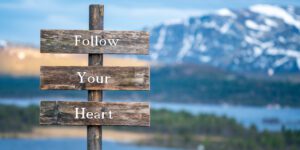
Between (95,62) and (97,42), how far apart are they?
1.05ft

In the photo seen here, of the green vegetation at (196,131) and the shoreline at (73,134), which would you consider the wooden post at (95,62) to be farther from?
the green vegetation at (196,131)

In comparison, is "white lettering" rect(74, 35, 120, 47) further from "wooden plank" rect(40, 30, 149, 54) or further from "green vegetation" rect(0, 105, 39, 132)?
"green vegetation" rect(0, 105, 39, 132)

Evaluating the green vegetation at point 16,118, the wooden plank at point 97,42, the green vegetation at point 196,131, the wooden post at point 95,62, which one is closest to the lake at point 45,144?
the green vegetation at point 196,131

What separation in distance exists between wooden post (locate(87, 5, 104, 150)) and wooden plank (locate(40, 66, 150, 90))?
0.56 feet

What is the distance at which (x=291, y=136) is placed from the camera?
123 meters

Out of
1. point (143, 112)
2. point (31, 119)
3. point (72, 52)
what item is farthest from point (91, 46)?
point (31, 119)

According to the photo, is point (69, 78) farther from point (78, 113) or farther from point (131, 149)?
point (131, 149)

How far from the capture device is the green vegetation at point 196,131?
114m

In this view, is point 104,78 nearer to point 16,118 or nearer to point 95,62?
point 95,62

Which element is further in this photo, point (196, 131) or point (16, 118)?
point (196, 131)

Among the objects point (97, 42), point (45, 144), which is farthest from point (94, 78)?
point (45, 144)

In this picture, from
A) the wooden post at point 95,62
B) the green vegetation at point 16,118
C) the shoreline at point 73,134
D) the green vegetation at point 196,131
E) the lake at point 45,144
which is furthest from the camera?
the green vegetation at point 196,131

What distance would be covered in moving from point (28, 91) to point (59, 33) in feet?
320

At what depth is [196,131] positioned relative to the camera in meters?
132
